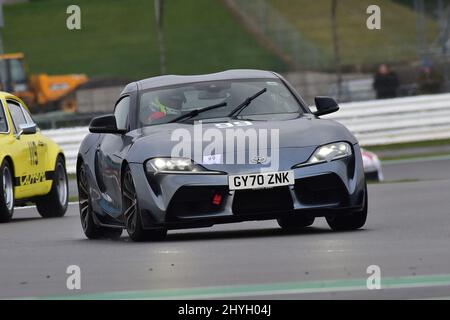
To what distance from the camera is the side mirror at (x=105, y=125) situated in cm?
1156

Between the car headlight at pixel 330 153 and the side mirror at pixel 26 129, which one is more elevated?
the car headlight at pixel 330 153

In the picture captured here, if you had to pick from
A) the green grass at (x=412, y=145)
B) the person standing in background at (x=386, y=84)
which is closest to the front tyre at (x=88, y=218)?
the green grass at (x=412, y=145)

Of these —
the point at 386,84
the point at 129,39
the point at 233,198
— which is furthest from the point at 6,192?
the point at 129,39

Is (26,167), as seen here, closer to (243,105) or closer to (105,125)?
(105,125)

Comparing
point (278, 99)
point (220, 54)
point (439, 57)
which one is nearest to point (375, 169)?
point (278, 99)

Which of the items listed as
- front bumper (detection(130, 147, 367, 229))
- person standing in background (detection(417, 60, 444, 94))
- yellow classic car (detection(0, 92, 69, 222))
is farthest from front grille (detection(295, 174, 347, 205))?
person standing in background (detection(417, 60, 444, 94))

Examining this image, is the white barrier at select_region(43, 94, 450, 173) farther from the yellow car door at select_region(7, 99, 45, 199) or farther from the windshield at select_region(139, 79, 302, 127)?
the windshield at select_region(139, 79, 302, 127)

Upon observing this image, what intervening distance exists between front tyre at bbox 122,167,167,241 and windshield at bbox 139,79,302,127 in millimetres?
703

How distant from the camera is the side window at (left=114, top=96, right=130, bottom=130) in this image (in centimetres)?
1191

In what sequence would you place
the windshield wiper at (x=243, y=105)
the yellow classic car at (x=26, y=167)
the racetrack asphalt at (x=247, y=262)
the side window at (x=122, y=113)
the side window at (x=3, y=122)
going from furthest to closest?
the side window at (x=3, y=122)
the yellow classic car at (x=26, y=167)
the side window at (x=122, y=113)
the windshield wiper at (x=243, y=105)
the racetrack asphalt at (x=247, y=262)

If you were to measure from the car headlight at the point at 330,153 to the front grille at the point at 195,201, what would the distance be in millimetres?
645

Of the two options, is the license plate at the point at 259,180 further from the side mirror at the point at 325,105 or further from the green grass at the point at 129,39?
the green grass at the point at 129,39

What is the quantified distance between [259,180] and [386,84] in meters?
21.0

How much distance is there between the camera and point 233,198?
10414 mm
